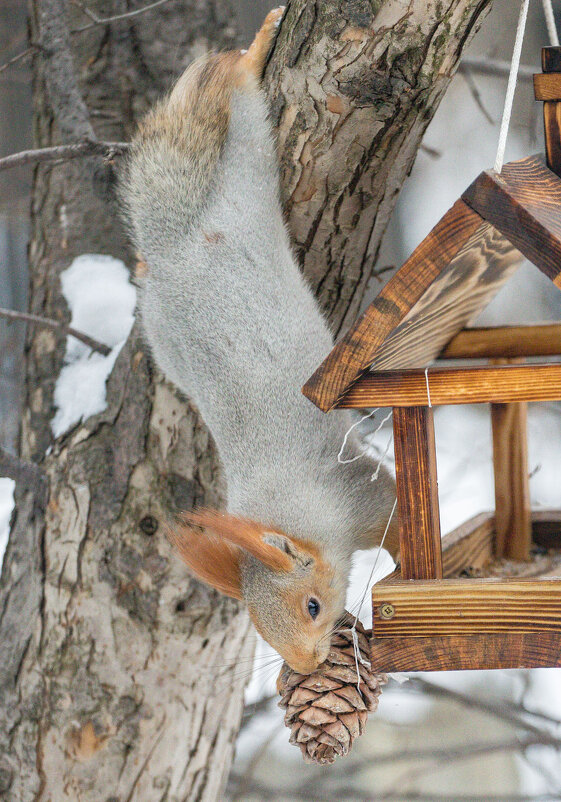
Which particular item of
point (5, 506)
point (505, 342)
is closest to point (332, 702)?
point (505, 342)

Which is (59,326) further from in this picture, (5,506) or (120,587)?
(5,506)

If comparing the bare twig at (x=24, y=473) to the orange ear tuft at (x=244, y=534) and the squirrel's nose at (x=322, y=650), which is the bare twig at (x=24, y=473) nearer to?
the orange ear tuft at (x=244, y=534)

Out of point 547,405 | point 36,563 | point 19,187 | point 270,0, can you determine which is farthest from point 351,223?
point 19,187

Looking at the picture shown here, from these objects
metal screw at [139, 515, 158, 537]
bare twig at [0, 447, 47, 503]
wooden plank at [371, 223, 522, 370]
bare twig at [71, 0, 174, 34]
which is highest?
bare twig at [71, 0, 174, 34]

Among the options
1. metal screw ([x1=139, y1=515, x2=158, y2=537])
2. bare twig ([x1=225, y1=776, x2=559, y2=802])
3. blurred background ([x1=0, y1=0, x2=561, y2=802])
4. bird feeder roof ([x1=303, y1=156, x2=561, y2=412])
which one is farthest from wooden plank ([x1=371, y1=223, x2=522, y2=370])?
bare twig ([x1=225, y1=776, x2=559, y2=802])

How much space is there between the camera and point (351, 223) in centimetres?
149

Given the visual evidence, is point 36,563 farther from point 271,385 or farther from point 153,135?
point 153,135

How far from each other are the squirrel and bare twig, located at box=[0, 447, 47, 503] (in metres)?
0.46

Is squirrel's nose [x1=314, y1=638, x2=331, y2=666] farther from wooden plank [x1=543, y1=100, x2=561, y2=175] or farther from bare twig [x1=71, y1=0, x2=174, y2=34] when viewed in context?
bare twig [x1=71, y1=0, x2=174, y2=34]

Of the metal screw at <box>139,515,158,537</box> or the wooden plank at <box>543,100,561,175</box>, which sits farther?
the metal screw at <box>139,515,158,537</box>

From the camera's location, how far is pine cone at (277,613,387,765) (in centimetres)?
105

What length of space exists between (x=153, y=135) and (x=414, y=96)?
47 centimetres

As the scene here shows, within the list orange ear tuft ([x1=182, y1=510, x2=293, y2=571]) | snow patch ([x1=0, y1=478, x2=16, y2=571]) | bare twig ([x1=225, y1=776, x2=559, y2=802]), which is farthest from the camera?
snow patch ([x1=0, y1=478, x2=16, y2=571])

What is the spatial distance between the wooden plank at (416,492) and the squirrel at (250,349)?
218 mm
